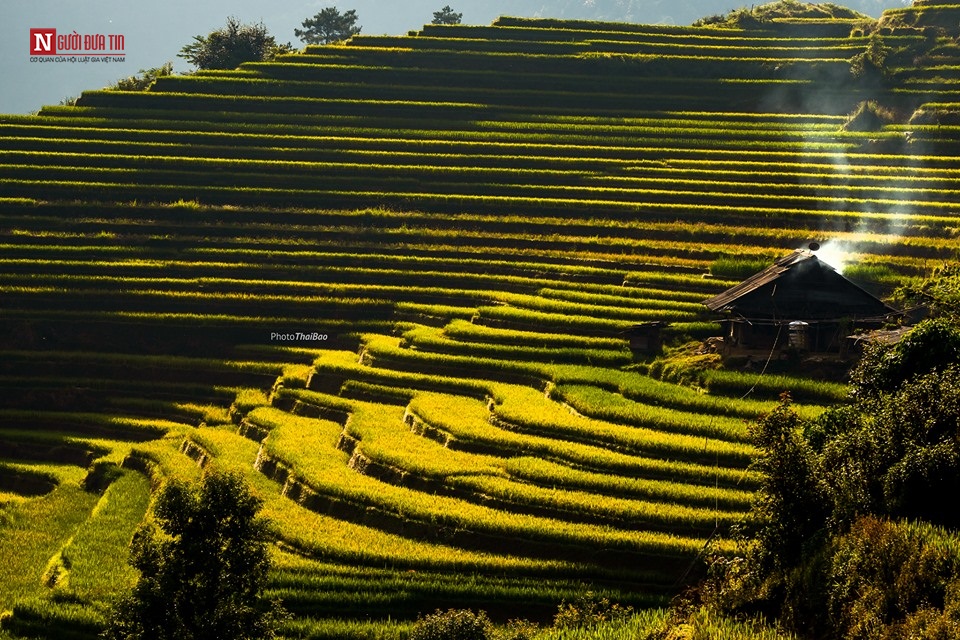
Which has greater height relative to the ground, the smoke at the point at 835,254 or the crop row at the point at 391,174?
the crop row at the point at 391,174

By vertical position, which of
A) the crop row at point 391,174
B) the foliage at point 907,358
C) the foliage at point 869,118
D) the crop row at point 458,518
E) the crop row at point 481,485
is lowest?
the crop row at point 458,518

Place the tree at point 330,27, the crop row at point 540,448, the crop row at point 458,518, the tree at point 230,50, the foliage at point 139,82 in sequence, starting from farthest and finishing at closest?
1. the tree at point 330,27
2. the tree at point 230,50
3. the foliage at point 139,82
4. the crop row at point 540,448
5. the crop row at point 458,518

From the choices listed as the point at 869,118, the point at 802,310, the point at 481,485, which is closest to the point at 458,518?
the point at 481,485

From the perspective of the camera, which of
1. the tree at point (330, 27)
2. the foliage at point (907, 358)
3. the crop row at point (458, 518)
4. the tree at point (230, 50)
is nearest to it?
the foliage at point (907, 358)

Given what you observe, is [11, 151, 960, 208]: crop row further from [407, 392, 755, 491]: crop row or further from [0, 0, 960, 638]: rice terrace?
[407, 392, 755, 491]: crop row

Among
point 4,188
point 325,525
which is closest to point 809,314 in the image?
point 325,525

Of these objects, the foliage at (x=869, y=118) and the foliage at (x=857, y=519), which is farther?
the foliage at (x=869, y=118)

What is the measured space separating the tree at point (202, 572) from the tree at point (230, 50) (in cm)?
5332

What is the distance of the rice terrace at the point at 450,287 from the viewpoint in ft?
89.8

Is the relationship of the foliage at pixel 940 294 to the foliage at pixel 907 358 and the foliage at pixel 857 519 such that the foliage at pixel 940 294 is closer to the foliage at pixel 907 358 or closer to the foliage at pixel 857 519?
the foliage at pixel 907 358

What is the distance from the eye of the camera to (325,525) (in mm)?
28781

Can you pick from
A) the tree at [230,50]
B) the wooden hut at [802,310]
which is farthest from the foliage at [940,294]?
the tree at [230,50]

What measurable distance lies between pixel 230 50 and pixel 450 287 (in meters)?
31.5

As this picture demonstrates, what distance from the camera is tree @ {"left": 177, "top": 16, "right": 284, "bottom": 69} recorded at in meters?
71.1
